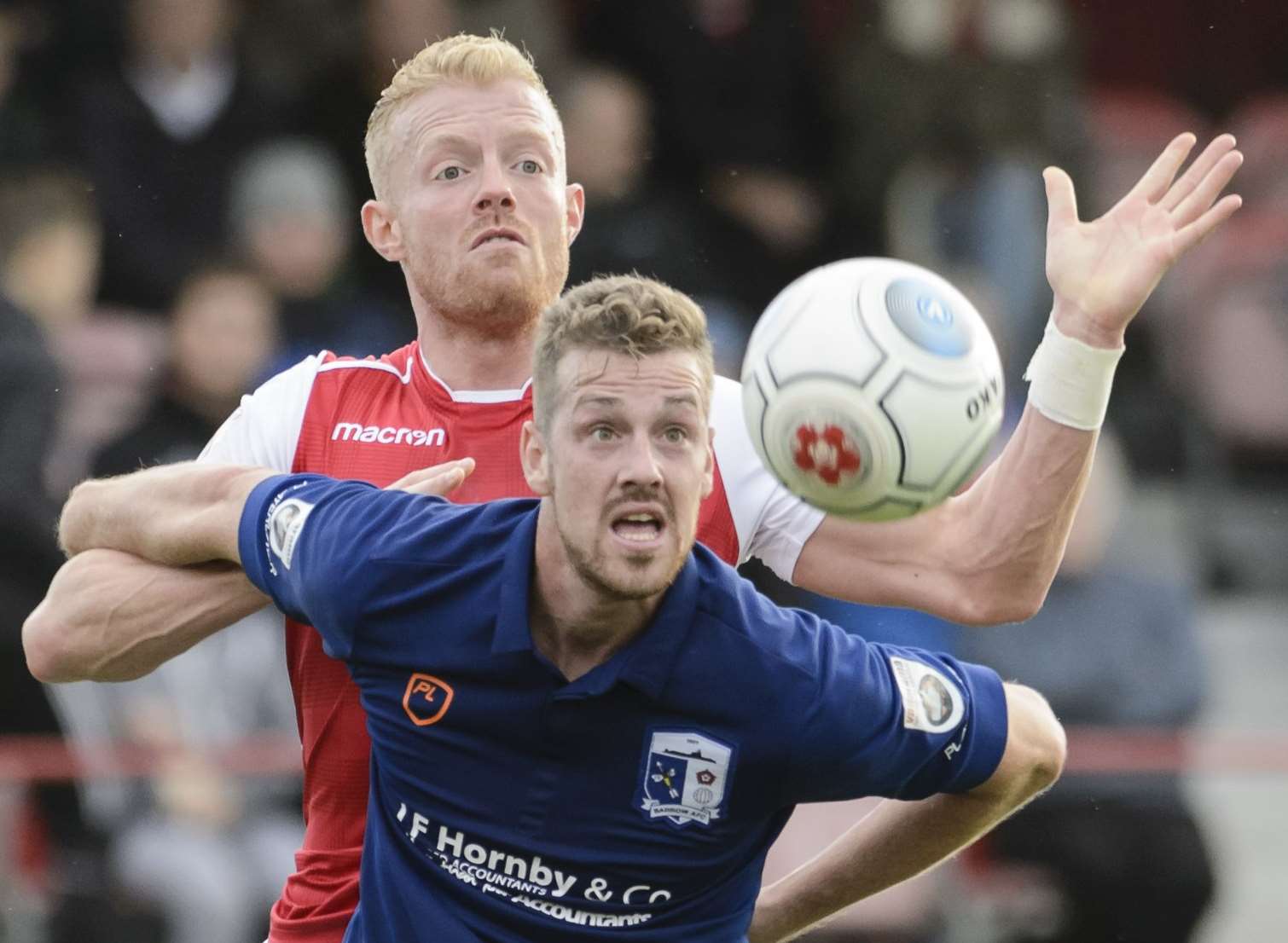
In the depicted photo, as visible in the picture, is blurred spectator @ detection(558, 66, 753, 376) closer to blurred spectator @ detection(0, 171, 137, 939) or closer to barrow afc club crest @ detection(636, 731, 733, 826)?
blurred spectator @ detection(0, 171, 137, 939)

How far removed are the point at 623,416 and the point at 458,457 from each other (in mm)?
711

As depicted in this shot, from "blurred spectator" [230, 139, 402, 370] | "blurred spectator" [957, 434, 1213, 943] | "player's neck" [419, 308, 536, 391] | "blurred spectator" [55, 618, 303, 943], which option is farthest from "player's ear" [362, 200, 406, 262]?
"blurred spectator" [230, 139, 402, 370]

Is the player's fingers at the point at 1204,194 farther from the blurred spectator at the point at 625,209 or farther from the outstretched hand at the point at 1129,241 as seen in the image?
the blurred spectator at the point at 625,209

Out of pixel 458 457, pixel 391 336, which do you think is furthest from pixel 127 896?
pixel 458 457

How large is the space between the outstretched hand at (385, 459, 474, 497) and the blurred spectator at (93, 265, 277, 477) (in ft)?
13.5

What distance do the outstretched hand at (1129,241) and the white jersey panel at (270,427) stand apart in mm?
1594

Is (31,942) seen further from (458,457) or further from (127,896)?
(458,457)

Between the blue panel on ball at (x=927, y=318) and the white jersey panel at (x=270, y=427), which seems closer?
the blue panel on ball at (x=927, y=318)

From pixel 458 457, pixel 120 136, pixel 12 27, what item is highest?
pixel 12 27

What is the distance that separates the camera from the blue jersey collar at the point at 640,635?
13.0ft

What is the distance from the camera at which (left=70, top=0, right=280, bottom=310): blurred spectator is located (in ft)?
32.3

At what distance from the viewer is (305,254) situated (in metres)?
9.65

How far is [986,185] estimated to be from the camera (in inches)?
412

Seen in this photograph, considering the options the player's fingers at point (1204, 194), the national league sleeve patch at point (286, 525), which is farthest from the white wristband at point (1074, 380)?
the national league sleeve patch at point (286, 525)
